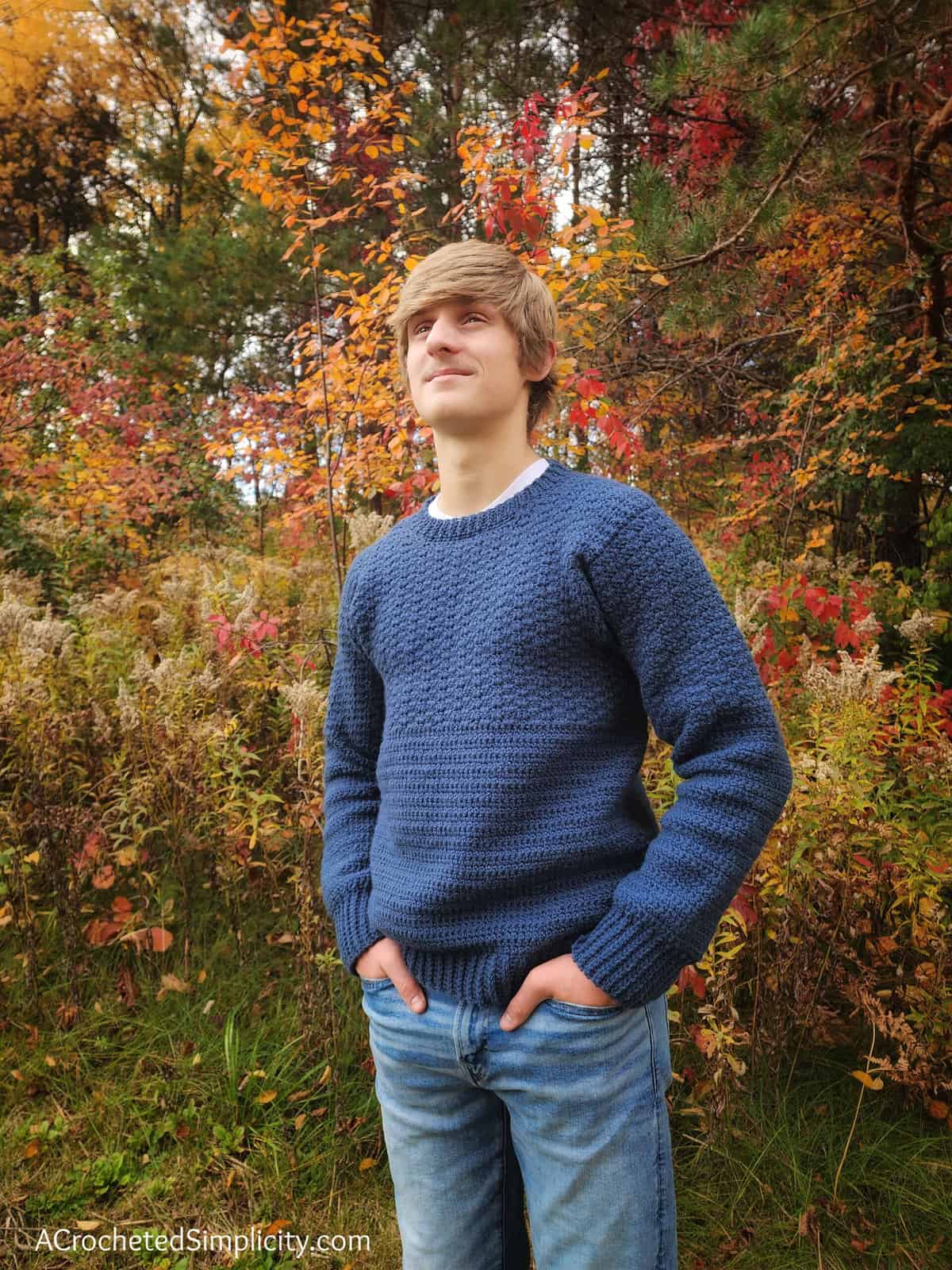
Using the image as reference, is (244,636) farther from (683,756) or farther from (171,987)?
(683,756)

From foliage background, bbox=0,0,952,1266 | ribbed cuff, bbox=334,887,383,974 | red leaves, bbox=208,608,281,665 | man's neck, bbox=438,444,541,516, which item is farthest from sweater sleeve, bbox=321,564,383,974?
red leaves, bbox=208,608,281,665

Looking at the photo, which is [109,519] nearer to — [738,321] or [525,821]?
[738,321]

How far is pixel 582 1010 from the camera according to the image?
1.11m

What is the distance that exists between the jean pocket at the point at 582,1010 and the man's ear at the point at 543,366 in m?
0.96

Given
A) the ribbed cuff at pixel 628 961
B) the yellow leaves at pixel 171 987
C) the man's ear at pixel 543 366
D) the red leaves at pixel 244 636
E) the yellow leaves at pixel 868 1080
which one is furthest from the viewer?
the red leaves at pixel 244 636

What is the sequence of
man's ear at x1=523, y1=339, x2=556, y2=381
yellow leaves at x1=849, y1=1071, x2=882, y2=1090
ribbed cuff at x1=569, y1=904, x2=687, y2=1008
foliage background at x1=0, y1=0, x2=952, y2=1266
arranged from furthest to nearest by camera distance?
1. foliage background at x1=0, y1=0, x2=952, y2=1266
2. yellow leaves at x1=849, y1=1071, x2=882, y2=1090
3. man's ear at x1=523, y1=339, x2=556, y2=381
4. ribbed cuff at x1=569, y1=904, x2=687, y2=1008

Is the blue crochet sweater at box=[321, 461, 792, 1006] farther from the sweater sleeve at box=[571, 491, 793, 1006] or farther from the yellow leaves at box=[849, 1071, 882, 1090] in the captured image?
the yellow leaves at box=[849, 1071, 882, 1090]

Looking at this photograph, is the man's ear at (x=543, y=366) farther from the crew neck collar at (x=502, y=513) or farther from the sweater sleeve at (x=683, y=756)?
the sweater sleeve at (x=683, y=756)

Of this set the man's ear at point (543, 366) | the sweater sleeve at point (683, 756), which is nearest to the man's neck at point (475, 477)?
the man's ear at point (543, 366)

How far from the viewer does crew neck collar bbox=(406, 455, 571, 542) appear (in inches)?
50.8

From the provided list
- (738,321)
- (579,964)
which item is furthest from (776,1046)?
(738,321)

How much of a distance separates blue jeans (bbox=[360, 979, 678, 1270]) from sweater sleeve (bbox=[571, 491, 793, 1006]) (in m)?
0.11

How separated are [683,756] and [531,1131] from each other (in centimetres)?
57

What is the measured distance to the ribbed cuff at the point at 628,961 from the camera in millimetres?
1076
